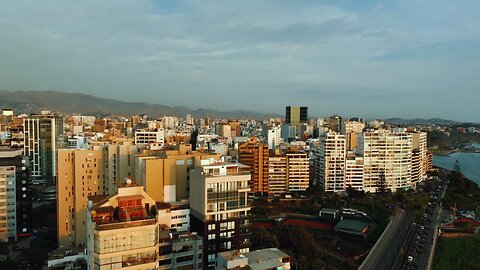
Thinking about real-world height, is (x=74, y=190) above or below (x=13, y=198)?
above

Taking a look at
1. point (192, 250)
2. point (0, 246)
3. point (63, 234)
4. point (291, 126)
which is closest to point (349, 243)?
point (192, 250)

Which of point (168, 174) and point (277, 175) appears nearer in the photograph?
point (168, 174)

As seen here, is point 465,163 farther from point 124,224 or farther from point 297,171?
point 124,224

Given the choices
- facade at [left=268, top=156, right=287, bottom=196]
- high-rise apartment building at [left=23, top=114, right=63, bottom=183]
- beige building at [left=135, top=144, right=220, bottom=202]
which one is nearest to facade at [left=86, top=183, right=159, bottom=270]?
beige building at [left=135, top=144, right=220, bottom=202]

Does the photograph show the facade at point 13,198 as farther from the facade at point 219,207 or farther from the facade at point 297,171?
the facade at point 297,171

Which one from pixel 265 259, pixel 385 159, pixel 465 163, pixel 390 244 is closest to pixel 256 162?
pixel 385 159

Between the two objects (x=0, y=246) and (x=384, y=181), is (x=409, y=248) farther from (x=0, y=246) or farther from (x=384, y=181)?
(x=0, y=246)

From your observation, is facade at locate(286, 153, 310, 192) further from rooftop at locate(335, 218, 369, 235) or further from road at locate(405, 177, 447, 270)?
road at locate(405, 177, 447, 270)
